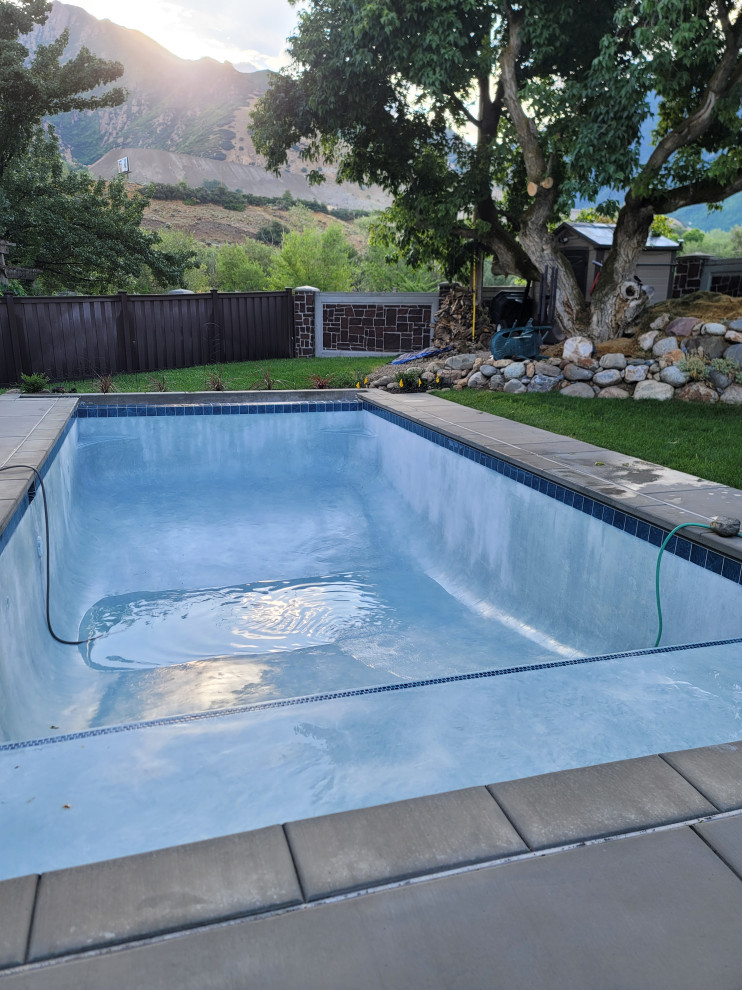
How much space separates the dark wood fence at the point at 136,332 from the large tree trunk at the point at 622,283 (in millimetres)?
6349

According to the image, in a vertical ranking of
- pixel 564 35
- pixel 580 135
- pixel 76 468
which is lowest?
pixel 76 468

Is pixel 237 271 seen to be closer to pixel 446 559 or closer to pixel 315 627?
pixel 446 559

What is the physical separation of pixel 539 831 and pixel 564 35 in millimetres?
12397

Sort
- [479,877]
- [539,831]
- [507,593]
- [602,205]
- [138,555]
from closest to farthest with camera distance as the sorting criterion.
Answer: [479,877] → [539,831] → [507,593] → [138,555] → [602,205]

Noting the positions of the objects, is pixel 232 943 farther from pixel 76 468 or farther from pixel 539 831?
pixel 76 468

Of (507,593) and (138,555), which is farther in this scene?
(138,555)

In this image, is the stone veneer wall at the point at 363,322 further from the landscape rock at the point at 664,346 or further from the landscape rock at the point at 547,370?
the landscape rock at the point at 664,346

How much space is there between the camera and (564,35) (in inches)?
424

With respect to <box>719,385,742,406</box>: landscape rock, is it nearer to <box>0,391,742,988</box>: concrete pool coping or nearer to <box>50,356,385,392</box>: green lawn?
<box>50,356,385,392</box>: green lawn

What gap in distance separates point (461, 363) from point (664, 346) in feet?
9.22

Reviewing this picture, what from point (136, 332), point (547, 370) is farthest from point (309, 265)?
point (547, 370)

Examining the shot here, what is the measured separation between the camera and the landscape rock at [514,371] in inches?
368

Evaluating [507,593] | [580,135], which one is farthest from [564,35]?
[507,593]

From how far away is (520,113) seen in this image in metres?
11.3
